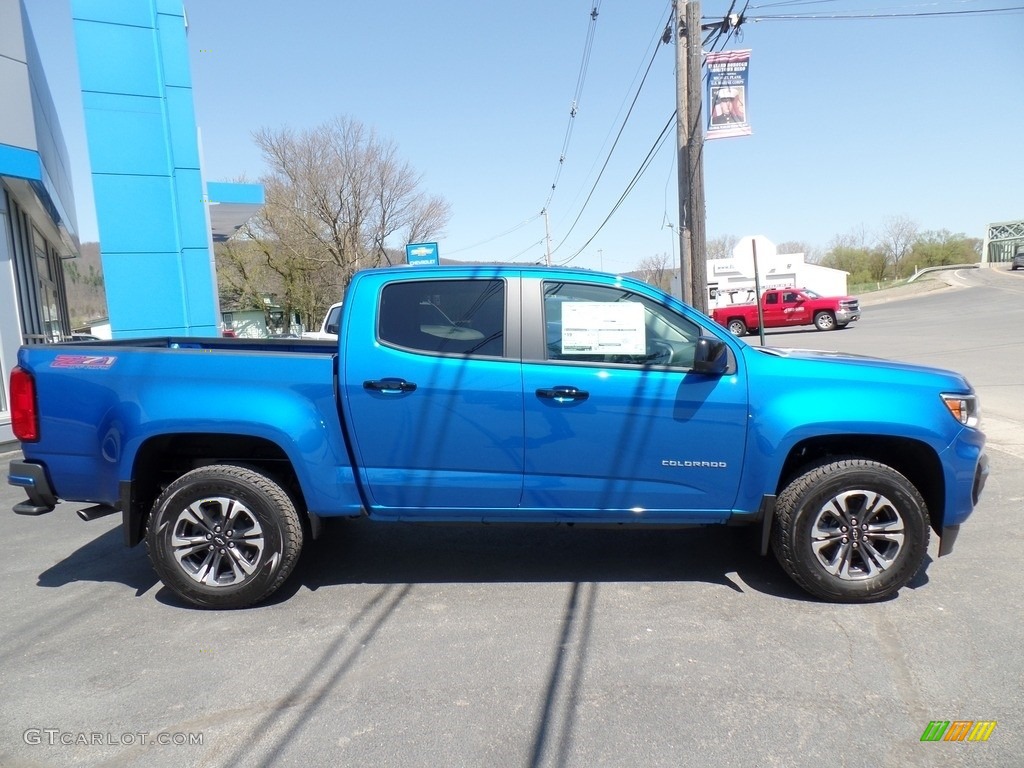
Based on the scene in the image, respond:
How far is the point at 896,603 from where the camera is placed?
4117mm

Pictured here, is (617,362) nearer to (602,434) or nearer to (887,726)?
(602,434)

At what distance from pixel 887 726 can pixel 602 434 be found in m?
1.88

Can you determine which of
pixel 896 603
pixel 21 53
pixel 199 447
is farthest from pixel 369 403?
pixel 21 53

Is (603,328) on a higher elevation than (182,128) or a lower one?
lower

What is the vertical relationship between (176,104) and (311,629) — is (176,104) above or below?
above

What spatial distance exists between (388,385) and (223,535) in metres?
1.29

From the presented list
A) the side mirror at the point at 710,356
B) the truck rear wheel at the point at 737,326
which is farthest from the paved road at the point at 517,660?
the truck rear wheel at the point at 737,326

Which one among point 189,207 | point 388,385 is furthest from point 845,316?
point 388,385

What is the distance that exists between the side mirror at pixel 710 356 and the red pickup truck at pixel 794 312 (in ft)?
90.1

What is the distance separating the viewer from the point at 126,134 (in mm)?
12195

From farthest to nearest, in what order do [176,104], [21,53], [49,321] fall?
[49,321]
[176,104]
[21,53]

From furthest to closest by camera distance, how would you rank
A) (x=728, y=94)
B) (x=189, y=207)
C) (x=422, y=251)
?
(x=422, y=251) < (x=189, y=207) < (x=728, y=94)

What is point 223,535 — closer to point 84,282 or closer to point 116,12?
point 116,12

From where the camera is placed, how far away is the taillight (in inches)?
163
